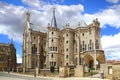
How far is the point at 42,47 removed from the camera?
87125 millimetres

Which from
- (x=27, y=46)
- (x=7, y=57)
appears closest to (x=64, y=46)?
(x=27, y=46)

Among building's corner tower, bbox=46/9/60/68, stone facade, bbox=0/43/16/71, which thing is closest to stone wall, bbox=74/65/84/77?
building's corner tower, bbox=46/9/60/68

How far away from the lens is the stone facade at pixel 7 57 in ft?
302

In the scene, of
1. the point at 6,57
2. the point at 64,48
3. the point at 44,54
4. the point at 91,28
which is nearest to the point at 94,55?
the point at 91,28

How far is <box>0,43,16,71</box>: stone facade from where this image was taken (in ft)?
302

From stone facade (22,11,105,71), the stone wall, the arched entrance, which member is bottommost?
the stone wall

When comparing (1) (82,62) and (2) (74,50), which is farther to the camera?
(2) (74,50)

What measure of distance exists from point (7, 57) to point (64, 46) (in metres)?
26.3

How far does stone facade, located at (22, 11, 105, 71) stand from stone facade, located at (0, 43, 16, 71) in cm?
887

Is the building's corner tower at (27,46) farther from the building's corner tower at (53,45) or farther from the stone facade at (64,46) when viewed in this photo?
the building's corner tower at (53,45)

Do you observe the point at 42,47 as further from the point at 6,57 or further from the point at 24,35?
the point at 6,57

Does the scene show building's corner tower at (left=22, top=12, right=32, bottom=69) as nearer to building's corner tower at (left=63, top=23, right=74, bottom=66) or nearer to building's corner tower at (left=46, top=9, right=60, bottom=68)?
building's corner tower at (left=46, top=9, right=60, bottom=68)

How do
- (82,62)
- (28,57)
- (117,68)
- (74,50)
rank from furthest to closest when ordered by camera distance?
1. (28,57)
2. (74,50)
3. (82,62)
4. (117,68)

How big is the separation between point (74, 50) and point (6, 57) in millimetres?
29445
